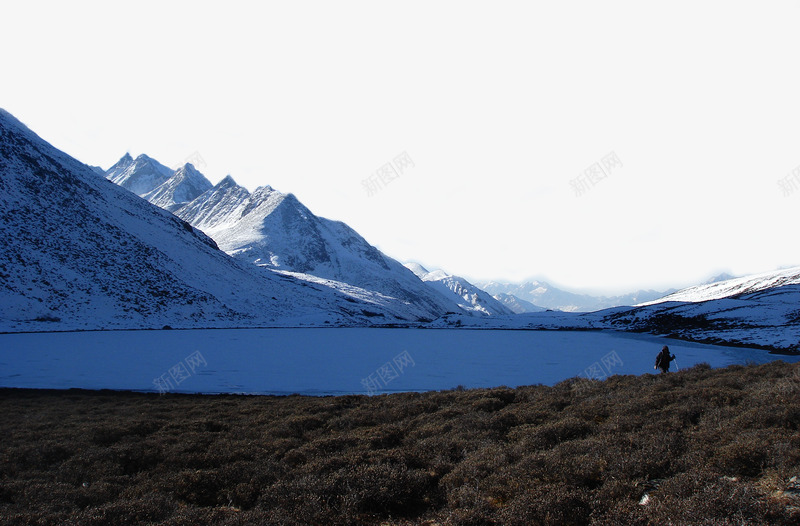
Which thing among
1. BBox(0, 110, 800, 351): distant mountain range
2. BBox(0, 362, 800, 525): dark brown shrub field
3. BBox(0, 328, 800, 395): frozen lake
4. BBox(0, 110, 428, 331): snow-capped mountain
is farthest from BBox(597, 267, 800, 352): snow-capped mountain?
BBox(0, 110, 428, 331): snow-capped mountain

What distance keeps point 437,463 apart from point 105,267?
112m

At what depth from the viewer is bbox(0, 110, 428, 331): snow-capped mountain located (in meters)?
82.4

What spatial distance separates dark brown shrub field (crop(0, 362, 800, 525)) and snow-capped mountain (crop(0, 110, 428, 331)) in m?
74.4

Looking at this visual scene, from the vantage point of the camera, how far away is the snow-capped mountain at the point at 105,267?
3243 inches

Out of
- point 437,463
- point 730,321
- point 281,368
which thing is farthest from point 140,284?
point 730,321

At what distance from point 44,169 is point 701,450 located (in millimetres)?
153387

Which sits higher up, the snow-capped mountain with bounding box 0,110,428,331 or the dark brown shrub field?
the snow-capped mountain with bounding box 0,110,428,331

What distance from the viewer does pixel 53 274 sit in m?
88.0

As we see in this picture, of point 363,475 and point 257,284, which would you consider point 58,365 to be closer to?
point 363,475

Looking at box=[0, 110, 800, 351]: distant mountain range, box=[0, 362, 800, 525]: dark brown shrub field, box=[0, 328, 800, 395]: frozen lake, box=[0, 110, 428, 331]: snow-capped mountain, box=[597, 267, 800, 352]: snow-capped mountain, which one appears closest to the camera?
box=[0, 362, 800, 525]: dark brown shrub field

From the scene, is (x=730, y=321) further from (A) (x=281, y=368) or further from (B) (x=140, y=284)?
(B) (x=140, y=284)

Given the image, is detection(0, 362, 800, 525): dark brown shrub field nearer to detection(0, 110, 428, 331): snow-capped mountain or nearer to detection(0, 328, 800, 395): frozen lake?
detection(0, 328, 800, 395): frozen lake

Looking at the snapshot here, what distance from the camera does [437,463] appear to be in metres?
10.6

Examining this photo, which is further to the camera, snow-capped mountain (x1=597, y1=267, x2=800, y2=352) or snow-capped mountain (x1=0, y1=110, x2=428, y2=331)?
Answer: snow-capped mountain (x1=0, y1=110, x2=428, y2=331)
